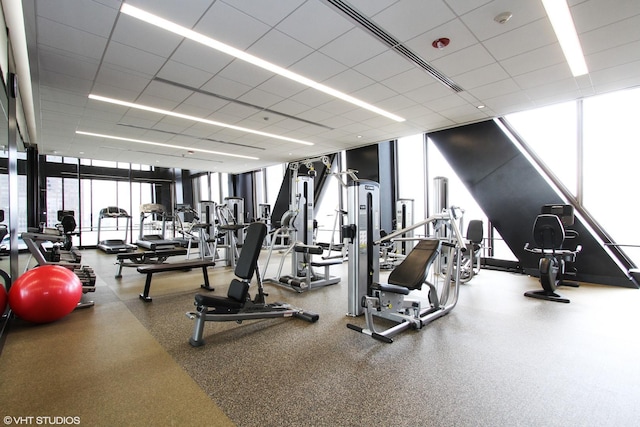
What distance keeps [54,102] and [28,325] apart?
3.84 m

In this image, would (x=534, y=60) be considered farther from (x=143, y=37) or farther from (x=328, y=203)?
(x=328, y=203)

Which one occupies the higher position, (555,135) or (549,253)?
(555,135)

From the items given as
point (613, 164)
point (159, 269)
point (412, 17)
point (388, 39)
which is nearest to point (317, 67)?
point (388, 39)

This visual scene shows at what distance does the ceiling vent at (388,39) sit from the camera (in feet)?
9.43

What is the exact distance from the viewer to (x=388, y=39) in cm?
338

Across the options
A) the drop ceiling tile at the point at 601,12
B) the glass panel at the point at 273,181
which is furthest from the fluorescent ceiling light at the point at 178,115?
the drop ceiling tile at the point at 601,12

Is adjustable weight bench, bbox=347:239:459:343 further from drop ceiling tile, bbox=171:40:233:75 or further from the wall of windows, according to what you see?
the wall of windows

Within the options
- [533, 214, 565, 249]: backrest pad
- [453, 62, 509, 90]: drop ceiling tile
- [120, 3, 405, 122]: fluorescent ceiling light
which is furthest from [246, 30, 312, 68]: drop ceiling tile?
[533, 214, 565, 249]: backrest pad

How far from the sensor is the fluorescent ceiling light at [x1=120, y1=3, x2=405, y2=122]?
9.67 ft

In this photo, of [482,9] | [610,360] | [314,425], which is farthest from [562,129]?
[314,425]

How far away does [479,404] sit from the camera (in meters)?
1.94

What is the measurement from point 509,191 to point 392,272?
4203 mm

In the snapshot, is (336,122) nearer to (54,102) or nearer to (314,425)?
(54,102)

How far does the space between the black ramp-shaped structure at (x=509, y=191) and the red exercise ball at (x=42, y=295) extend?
22.6ft
